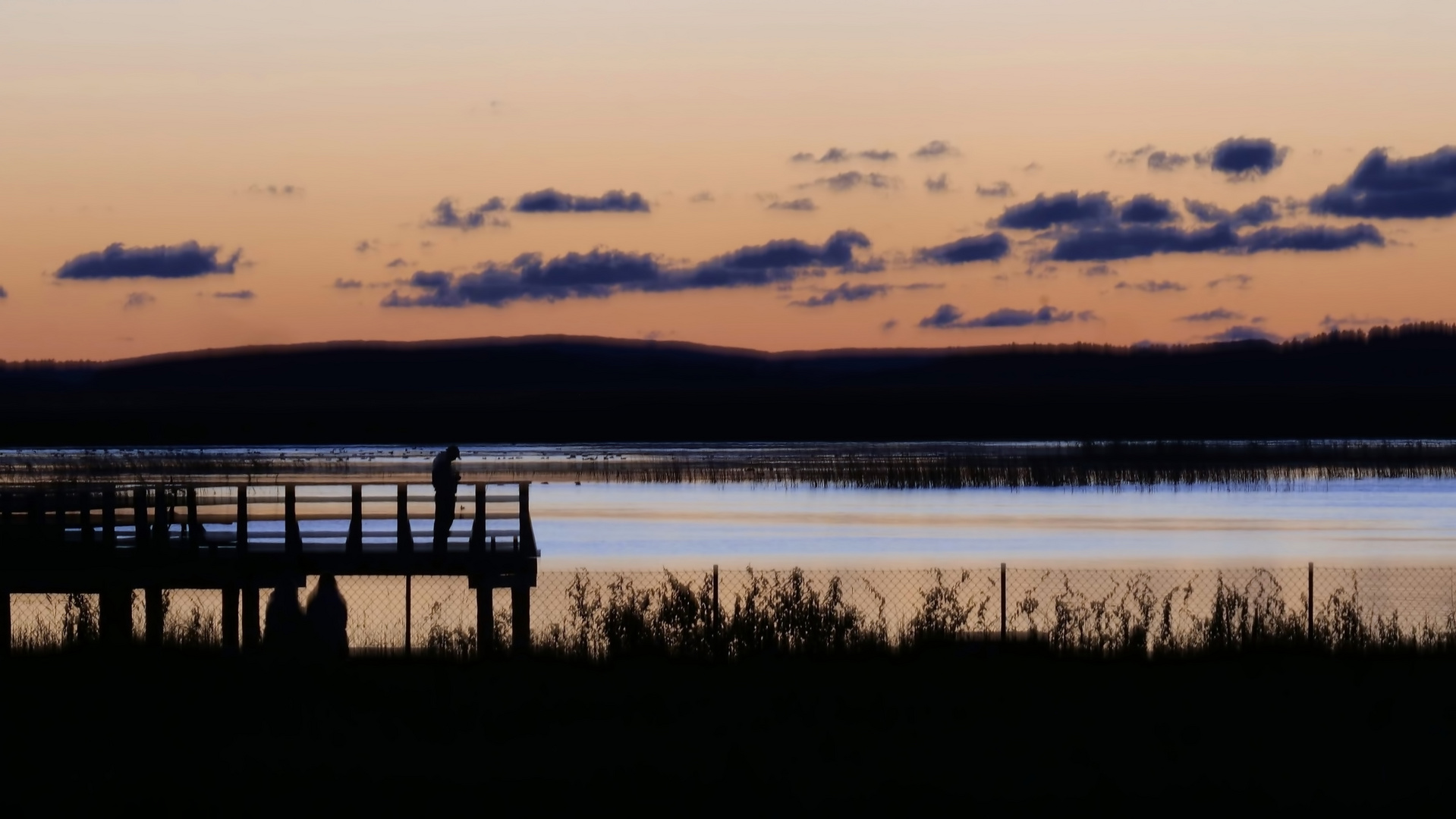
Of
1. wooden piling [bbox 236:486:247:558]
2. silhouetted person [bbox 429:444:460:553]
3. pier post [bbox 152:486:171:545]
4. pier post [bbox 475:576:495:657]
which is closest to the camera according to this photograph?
silhouetted person [bbox 429:444:460:553]

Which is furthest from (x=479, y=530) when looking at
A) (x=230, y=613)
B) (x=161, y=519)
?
(x=161, y=519)

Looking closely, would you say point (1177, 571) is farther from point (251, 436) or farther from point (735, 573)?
point (251, 436)

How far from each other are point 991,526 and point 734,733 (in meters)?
42.3

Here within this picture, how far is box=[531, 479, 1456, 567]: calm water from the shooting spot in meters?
46.9

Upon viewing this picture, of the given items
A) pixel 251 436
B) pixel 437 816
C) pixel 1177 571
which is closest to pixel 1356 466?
pixel 1177 571

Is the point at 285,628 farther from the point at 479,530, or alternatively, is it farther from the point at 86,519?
the point at 86,519

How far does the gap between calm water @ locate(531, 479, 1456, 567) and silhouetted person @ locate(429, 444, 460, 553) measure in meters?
17.6

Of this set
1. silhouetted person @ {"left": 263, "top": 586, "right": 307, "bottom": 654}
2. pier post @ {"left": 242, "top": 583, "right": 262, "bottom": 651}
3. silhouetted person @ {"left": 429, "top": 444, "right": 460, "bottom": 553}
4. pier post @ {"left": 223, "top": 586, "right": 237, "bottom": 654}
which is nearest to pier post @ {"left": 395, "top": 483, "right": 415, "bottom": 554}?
silhouetted person @ {"left": 429, "top": 444, "right": 460, "bottom": 553}

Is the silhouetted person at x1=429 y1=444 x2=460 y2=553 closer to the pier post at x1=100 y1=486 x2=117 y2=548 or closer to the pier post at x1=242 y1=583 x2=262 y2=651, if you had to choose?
the pier post at x1=242 y1=583 x2=262 y2=651

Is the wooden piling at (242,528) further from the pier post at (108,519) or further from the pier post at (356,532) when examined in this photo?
the pier post at (108,519)

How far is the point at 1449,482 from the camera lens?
86438mm

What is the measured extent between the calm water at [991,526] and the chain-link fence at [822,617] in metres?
10.3

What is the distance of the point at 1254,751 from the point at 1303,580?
21919 mm

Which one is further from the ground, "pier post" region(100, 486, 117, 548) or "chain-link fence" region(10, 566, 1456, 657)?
"pier post" region(100, 486, 117, 548)
